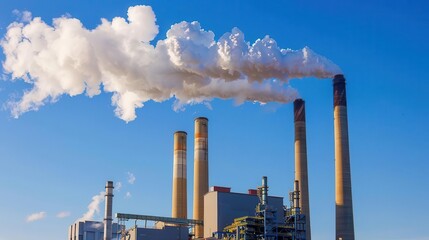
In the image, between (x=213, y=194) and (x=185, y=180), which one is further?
(x=185, y=180)

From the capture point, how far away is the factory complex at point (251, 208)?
55.2 m

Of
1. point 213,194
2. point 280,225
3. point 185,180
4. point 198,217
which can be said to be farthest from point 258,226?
point 185,180

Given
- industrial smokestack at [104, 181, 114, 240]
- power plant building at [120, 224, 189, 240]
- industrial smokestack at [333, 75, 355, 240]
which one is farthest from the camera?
industrial smokestack at [333, 75, 355, 240]

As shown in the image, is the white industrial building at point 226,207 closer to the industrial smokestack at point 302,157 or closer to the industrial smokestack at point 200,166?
the industrial smokestack at point 302,157

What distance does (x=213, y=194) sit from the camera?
2336 inches

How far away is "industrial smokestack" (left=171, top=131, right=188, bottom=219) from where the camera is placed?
237 feet

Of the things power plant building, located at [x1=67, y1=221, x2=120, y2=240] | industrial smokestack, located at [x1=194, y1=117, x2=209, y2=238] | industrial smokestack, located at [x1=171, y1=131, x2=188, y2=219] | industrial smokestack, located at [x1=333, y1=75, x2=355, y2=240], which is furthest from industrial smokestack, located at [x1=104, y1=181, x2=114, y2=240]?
industrial smokestack, located at [x1=333, y1=75, x2=355, y2=240]

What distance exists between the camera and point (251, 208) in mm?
60406

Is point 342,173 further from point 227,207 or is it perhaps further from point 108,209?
point 108,209

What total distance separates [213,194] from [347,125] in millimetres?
15098

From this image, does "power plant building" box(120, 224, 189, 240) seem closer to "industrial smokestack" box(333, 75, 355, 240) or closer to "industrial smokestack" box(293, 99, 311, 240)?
"industrial smokestack" box(293, 99, 311, 240)

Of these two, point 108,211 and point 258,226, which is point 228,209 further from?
point 108,211

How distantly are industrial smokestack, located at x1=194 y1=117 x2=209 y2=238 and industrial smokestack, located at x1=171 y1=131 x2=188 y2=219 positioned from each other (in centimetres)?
257

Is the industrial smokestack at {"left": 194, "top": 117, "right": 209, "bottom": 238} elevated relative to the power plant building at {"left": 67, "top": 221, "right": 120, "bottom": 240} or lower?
elevated
